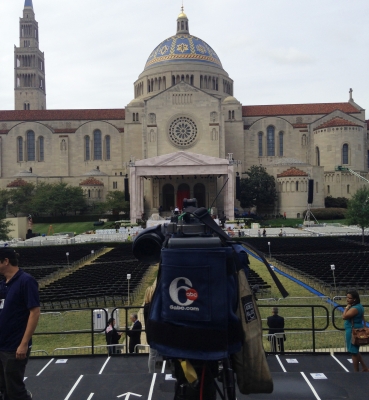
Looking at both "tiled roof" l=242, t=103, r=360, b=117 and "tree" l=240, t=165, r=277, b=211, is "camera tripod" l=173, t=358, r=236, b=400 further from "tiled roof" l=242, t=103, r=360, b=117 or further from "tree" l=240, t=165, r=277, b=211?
"tiled roof" l=242, t=103, r=360, b=117

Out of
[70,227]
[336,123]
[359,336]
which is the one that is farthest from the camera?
[336,123]

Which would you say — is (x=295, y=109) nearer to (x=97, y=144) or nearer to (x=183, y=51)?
(x=183, y=51)

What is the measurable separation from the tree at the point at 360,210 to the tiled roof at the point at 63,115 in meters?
51.1

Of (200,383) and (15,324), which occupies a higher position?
(15,324)

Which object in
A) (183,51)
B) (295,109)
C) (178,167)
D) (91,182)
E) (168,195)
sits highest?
(183,51)

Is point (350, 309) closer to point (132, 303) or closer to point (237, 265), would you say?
point (237, 265)

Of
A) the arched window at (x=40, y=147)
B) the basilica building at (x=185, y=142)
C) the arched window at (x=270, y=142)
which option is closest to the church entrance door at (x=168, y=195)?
the basilica building at (x=185, y=142)

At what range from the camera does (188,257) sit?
3.88 metres

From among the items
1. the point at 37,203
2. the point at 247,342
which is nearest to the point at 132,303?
the point at 247,342

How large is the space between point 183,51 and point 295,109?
79.7 ft

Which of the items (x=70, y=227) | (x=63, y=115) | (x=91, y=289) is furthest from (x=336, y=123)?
(x=91, y=289)

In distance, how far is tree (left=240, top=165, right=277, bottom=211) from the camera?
69.3 meters

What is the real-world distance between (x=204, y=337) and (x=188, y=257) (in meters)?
0.67

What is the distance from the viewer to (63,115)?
86.8 metres
